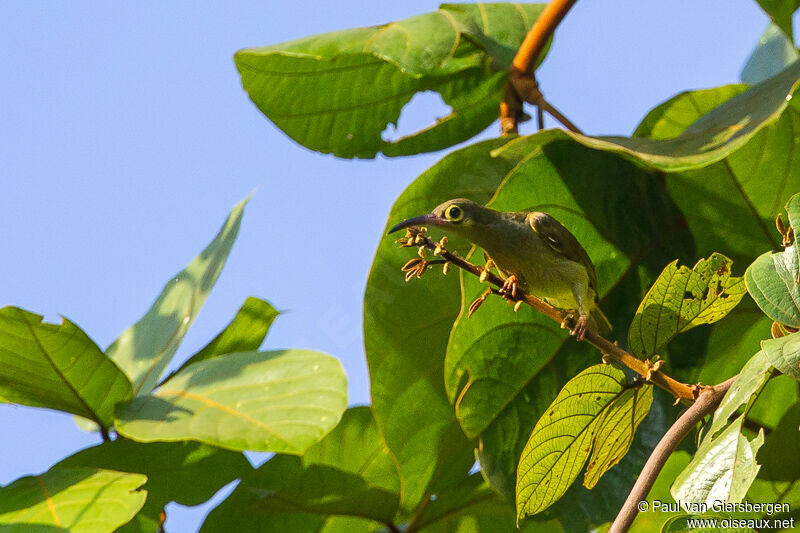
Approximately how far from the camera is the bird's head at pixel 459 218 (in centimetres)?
144

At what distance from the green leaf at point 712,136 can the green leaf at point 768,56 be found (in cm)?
70

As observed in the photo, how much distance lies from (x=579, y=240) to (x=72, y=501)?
896mm

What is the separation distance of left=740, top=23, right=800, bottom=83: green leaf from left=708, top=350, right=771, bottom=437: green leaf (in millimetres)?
1297

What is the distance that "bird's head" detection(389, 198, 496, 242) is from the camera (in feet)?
4.73

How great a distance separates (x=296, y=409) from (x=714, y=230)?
799mm

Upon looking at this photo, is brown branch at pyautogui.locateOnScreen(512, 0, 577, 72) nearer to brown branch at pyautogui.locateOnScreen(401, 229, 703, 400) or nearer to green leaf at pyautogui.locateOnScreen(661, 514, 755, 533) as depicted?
brown branch at pyautogui.locateOnScreen(401, 229, 703, 400)

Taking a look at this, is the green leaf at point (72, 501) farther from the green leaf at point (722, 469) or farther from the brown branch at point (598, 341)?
the green leaf at point (722, 469)

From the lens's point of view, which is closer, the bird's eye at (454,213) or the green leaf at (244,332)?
the bird's eye at (454,213)

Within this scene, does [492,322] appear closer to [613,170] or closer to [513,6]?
[613,170]

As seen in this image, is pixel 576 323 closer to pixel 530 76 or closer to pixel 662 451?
pixel 662 451

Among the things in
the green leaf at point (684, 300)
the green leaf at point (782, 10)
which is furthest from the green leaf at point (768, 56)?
the green leaf at point (684, 300)

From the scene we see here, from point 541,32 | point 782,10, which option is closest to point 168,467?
point 541,32

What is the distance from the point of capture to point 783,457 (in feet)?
4.75

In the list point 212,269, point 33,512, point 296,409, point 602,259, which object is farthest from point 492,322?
point 33,512
